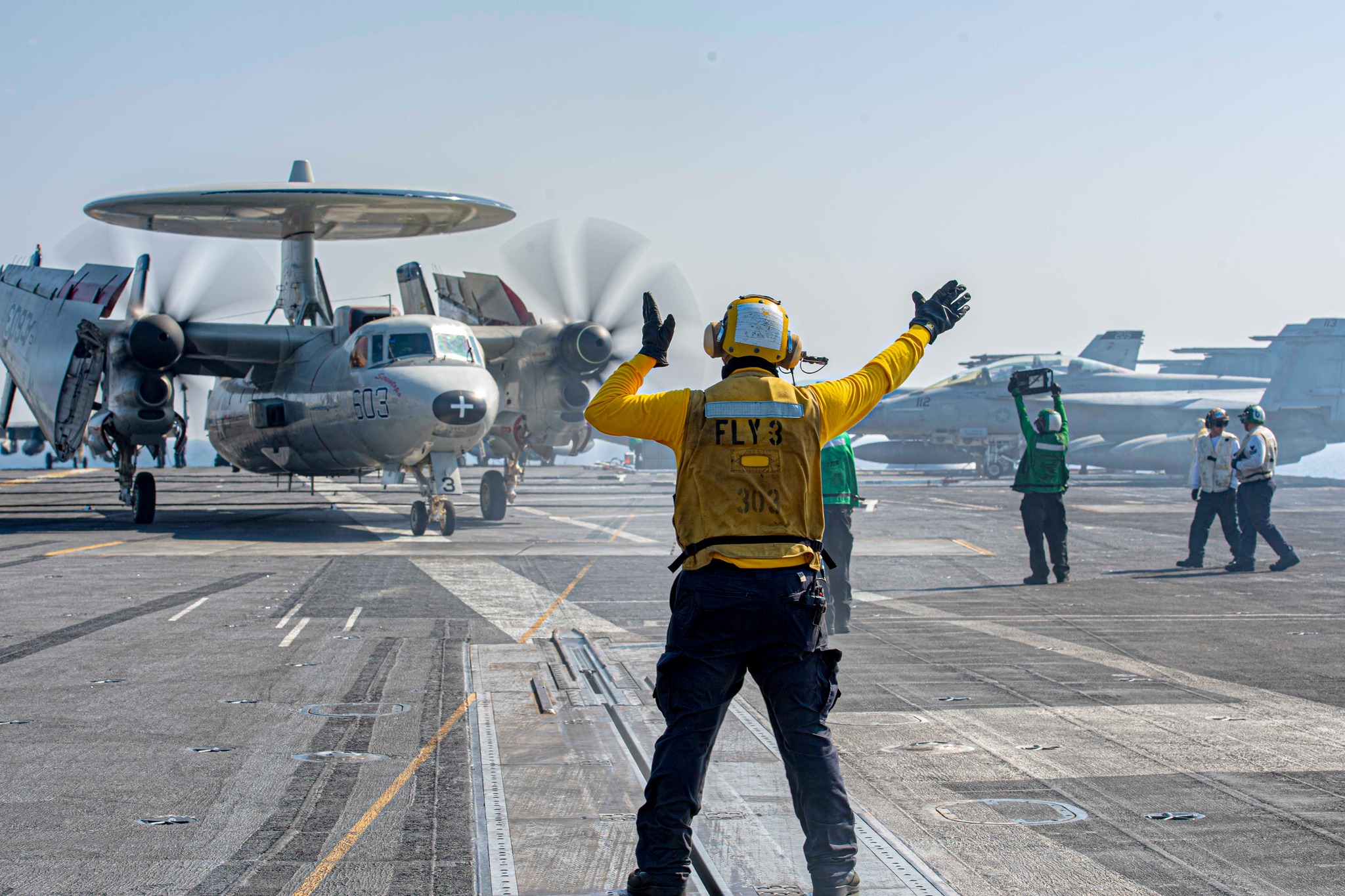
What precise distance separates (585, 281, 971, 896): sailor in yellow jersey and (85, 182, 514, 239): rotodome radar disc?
2212 centimetres

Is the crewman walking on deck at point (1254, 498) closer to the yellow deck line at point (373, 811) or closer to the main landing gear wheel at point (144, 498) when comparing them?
the yellow deck line at point (373, 811)

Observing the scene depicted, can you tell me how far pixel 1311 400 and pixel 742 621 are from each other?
52.8 metres

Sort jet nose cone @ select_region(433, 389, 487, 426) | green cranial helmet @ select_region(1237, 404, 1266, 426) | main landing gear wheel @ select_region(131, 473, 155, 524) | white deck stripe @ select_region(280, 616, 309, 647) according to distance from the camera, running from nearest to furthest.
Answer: white deck stripe @ select_region(280, 616, 309, 647)
green cranial helmet @ select_region(1237, 404, 1266, 426)
jet nose cone @ select_region(433, 389, 487, 426)
main landing gear wheel @ select_region(131, 473, 155, 524)

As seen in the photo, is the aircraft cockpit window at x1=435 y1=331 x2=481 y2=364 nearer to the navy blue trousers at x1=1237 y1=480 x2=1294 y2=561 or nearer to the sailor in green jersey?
the sailor in green jersey

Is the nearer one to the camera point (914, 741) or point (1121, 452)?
point (914, 741)

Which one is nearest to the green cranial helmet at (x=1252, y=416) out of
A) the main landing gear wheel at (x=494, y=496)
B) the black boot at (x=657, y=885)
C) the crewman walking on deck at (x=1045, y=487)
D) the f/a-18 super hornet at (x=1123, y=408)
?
the crewman walking on deck at (x=1045, y=487)

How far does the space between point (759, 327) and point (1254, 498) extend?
13.3m

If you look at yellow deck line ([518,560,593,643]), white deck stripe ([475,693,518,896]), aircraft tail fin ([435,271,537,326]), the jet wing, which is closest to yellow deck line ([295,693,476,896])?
white deck stripe ([475,693,518,896])

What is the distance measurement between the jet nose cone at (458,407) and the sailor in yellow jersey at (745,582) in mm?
15654

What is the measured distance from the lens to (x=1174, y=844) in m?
4.29

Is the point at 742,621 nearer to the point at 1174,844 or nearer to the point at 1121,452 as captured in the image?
the point at 1174,844

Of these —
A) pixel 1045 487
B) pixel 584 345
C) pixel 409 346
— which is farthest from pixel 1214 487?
pixel 584 345

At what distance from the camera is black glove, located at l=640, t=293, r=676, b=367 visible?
4.54m

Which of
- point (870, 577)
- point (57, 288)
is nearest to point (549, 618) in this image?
point (870, 577)
